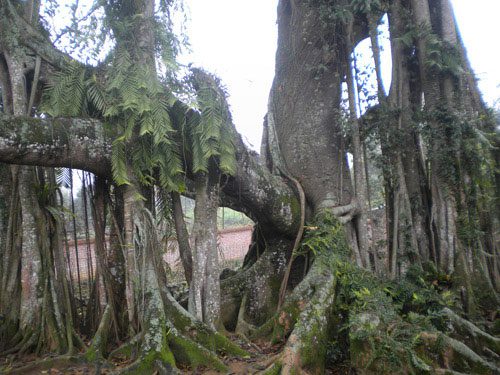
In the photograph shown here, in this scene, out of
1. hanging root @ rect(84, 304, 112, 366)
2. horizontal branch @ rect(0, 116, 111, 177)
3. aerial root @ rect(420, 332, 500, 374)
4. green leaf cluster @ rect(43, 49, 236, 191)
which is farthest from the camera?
green leaf cluster @ rect(43, 49, 236, 191)

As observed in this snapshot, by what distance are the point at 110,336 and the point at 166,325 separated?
101 centimetres

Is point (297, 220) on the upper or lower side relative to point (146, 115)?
lower

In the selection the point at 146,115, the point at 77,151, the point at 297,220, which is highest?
the point at 146,115

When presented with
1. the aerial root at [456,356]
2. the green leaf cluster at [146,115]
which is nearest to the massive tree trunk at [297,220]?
the aerial root at [456,356]

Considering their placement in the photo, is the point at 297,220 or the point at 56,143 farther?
the point at 297,220

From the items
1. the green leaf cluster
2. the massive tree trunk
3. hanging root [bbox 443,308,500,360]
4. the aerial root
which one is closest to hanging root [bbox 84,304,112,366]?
the massive tree trunk

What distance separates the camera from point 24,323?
4.24m

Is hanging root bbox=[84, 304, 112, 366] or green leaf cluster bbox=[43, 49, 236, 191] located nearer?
hanging root bbox=[84, 304, 112, 366]

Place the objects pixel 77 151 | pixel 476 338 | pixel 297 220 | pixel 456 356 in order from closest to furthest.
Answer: pixel 456 356
pixel 476 338
pixel 77 151
pixel 297 220

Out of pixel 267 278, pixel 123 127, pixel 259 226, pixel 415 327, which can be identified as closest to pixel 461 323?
pixel 415 327

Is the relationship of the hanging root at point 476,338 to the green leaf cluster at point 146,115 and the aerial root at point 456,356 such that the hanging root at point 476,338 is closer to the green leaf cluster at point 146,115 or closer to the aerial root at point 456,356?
the aerial root at point 456,356

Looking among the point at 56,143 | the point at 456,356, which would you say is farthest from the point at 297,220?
the point at 56,143

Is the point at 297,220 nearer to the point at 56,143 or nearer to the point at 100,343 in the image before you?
the point at 100,343

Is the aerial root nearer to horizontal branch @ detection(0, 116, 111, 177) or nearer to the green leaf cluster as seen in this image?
the green leaf cluster
